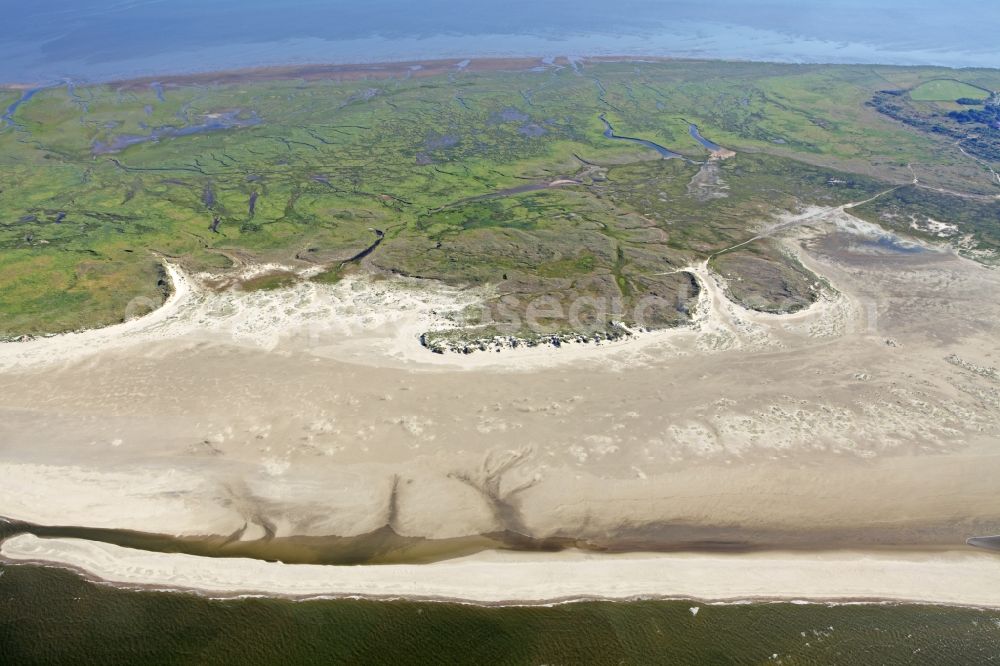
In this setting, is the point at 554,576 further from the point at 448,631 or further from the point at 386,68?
the point at 386,68

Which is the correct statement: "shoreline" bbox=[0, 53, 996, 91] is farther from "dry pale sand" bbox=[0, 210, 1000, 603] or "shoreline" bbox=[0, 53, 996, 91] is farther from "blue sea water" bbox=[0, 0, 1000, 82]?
"dry pale sand" bbox=[0, 210, 1000, 603]

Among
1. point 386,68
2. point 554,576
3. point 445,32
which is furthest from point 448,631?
point 445,32

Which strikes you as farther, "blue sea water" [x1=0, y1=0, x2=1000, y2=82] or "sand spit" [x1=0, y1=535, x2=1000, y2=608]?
"blue sea water" [x1=0, y1=0, x2=1000, y2=82]

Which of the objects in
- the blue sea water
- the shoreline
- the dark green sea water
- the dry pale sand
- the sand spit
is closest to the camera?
the dark green sea water

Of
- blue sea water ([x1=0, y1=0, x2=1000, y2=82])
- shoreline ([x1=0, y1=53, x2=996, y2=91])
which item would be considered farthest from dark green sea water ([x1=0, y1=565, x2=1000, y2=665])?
blue sea water ([x1=0, y1=0, x2=1000, y2=82])

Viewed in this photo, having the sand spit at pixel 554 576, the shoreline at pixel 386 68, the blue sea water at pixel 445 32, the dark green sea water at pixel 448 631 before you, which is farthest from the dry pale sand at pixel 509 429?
the blue sea water at pixel 445 32

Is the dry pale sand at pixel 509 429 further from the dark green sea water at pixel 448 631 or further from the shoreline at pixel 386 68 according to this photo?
the shoreline at pixel 386 68

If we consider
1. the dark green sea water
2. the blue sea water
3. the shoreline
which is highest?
the blue sea water

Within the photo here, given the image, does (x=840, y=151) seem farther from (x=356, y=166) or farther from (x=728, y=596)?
(x=728, y=596)
